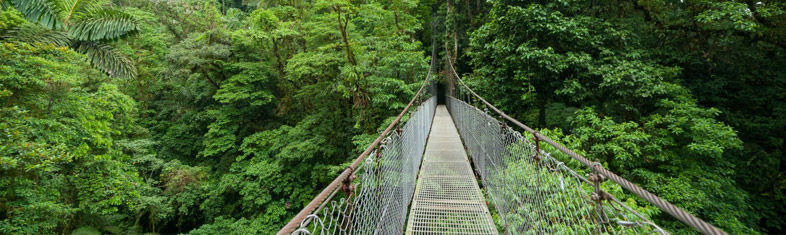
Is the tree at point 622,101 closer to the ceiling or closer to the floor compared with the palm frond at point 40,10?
closer to the floor

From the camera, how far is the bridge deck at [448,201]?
1.98 metres

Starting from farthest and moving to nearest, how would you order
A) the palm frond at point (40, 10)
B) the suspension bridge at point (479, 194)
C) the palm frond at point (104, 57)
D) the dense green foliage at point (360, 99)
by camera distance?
the palm frond at point (104, 57), the dense green foliage at point (360, 99), the palm frond at point (40, 10), the suspension bridge at point (479, 194)

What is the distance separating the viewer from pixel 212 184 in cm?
793

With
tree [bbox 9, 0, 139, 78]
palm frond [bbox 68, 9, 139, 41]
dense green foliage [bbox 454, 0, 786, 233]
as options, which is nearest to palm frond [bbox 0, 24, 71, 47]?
tree [bbox 9, 0, 139, 78]

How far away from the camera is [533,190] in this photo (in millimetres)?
1626

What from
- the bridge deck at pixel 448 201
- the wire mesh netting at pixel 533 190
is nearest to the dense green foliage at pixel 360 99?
the wire mesh netting at pixel 533 190

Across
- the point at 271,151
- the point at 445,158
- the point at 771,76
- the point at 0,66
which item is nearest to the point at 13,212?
the point at 0,66

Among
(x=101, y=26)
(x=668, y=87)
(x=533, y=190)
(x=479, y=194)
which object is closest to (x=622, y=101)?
(x=668, y=87)

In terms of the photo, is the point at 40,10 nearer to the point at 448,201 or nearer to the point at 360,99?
the point at 360,99

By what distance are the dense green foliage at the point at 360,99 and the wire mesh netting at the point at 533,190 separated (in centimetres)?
151

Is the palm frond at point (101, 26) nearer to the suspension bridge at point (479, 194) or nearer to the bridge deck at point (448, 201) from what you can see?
the suspension bridge at point (479, 194)

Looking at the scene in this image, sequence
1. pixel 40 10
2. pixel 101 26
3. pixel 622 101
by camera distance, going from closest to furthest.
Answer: pixel 40 10, pixel 101 26, pixel 622 101

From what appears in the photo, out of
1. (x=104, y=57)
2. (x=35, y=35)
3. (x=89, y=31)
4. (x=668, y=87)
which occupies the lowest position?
(x=668, y=87)

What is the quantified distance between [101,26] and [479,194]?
6008 millimetres
